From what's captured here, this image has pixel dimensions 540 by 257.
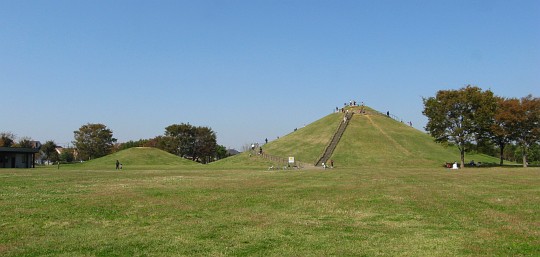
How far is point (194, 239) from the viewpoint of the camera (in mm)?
13703

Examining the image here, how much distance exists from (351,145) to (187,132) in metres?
73.5

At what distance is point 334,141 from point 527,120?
40522 millimetres

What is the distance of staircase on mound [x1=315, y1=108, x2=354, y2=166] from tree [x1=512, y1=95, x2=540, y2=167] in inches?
1378

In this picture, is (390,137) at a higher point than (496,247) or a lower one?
higher

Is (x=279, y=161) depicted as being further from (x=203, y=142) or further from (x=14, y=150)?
(x=203, y=142)

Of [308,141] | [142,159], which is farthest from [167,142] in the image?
[308,141]

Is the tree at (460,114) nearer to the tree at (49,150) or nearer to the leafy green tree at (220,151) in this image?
the leafy green tree at (220,151)

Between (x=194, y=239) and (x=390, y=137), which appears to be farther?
(x=390, y=137)

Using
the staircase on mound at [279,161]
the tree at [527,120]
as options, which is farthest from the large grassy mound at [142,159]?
the tree at [527,120]

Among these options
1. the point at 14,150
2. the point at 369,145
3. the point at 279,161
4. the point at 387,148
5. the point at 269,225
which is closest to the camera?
the point at 269,225

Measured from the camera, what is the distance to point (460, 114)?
271 ft

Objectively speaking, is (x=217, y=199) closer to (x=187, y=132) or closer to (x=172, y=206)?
(x=172, y=206)

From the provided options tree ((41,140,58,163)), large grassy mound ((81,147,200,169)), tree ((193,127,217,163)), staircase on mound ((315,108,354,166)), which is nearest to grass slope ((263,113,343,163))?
staircase on mound ((315,108,354,166))

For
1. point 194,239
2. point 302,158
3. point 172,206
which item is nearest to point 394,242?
point 194,239
